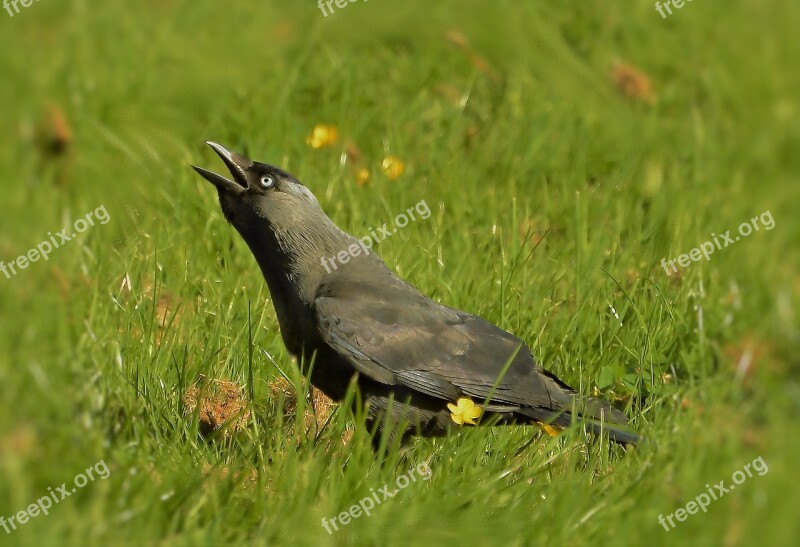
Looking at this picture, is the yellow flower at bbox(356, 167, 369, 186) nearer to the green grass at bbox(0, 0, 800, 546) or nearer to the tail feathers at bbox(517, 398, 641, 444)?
the green grass at bbox(0, 0, 800, 546)

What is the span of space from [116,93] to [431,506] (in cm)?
358

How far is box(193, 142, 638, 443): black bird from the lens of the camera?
426 centimetres

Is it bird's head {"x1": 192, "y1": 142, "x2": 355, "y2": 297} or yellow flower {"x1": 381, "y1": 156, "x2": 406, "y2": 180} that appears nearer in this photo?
bird's head {"x1": 192, "y1": 142, "x2": 355, "y2": 297}

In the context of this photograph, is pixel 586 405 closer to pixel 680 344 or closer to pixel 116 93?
pixel 680 344

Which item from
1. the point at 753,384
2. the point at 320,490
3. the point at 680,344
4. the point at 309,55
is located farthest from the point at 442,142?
the point at 320,490
